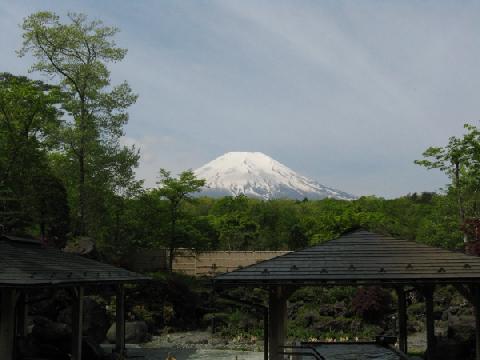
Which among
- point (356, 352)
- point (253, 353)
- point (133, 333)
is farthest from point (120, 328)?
point (356, 352)

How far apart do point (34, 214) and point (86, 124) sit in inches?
236

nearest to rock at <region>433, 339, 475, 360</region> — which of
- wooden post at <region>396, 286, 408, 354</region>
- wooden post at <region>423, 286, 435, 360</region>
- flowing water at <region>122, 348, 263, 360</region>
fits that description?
wooden post at <region>423, 286, 435, 360</region>

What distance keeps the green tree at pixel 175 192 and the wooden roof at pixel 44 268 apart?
16455mm

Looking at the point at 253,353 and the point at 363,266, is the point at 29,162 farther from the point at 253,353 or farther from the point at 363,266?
the point at 363,266

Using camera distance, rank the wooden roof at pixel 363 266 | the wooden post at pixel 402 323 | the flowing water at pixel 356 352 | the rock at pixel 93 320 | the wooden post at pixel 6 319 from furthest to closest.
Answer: the rock at pixel 93 320 < the wooden post at pixel 402 323 < the flowing water at pixel 356 352 < the wooden post at pixel 6 319 < the wooden roof at pixel 363 266

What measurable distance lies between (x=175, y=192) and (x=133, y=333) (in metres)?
12.6

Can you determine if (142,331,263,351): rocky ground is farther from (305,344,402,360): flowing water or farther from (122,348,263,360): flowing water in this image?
(305,344,402,360): flowing water

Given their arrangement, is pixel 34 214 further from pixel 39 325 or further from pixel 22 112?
pixel 39 325

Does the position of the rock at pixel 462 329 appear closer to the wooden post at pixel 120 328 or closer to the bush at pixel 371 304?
the bush at pixel 371 304

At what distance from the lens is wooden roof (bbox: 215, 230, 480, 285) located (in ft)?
37.0

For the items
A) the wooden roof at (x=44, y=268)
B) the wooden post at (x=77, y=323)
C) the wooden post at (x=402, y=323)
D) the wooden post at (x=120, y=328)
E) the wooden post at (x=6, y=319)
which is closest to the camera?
the wooden roof at (x=44, y=268)

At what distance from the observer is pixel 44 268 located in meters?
13.5

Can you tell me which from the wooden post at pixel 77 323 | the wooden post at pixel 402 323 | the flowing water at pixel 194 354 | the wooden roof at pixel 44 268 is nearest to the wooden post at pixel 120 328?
the wooden roof at pixel 44 268

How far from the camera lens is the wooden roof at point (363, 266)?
1129cm
